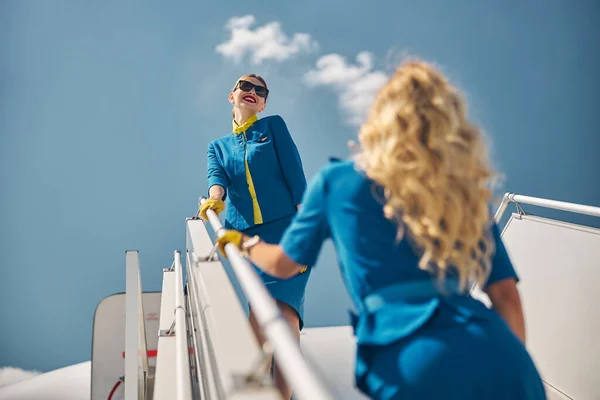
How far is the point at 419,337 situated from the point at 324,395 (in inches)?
13.4

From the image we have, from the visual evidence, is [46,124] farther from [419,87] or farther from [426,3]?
[419,87]

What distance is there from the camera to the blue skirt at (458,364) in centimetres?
83

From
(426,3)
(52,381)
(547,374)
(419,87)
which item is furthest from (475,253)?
(426,3)

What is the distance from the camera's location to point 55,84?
367 inches

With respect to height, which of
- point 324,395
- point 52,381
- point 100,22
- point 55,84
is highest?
point 100,22

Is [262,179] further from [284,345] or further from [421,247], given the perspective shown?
[284,345]

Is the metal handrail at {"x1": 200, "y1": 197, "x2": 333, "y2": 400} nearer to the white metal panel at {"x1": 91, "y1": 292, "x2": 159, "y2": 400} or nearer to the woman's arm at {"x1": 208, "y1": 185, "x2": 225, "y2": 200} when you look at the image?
the woman's arm at {"x1": 208, "y1": 185, "x2": 225, "y2": 200}

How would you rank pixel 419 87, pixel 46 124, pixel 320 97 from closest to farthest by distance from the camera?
pixel 419 87 < pixel 46 124 < pixel 320 97

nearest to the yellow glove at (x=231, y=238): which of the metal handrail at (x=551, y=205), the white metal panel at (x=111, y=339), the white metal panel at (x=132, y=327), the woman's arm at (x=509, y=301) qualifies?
the woman's arm at (x=509, y=301)

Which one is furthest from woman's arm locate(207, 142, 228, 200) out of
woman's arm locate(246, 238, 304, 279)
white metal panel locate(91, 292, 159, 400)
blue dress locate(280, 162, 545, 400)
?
white metal panel locate(91, 292, 159, 400)

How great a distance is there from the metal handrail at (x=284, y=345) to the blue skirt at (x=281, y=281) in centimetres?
106

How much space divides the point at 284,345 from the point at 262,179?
1472mm

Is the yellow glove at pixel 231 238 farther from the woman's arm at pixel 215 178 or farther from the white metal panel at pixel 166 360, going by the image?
the woman's arm at pixel 215 178

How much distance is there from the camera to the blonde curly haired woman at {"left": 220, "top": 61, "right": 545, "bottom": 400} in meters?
0.84
